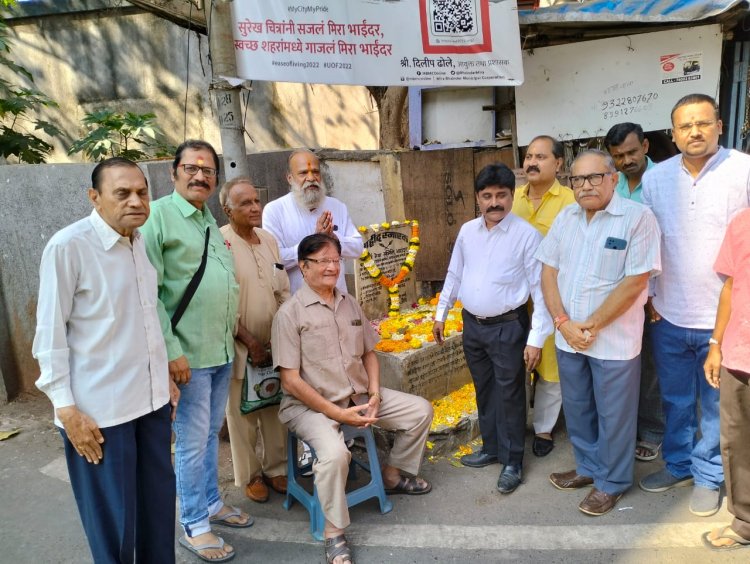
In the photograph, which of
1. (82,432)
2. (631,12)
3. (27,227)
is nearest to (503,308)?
(82,432)

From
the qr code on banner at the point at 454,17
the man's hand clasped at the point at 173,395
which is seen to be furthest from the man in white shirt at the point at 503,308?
the qr code on banner at the point at 454,17

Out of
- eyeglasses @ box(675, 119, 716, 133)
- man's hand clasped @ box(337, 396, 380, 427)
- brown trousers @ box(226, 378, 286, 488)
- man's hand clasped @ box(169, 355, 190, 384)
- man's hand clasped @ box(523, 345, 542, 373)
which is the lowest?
brown trousers @ box(226, 378, 286, 488)

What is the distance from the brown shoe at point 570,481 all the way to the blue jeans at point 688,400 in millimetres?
538

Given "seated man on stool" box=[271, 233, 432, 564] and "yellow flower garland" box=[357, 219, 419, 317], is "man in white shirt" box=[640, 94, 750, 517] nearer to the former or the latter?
"seated man on stool" box=[271, 233, 432, 564]

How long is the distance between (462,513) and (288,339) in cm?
152

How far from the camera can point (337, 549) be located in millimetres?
3104

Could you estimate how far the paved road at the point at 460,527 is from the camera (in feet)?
10.4

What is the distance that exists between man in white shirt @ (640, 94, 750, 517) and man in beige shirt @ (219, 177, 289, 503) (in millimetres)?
2316

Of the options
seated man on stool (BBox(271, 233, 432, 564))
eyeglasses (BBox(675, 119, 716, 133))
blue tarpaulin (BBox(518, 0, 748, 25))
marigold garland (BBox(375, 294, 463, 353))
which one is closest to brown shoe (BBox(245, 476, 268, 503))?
seated man on stool (BBox(271, 233, 432, 564))

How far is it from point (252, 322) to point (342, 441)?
3.00 ft

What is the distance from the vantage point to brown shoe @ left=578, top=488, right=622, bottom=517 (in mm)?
3435

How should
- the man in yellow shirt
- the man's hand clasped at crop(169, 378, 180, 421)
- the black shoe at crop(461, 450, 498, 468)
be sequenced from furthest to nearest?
the black shoe at crop(461, 450, 498, 468) → the man in yellow shirt → the man's hand clasped at crop(169, 378, 180, 421)

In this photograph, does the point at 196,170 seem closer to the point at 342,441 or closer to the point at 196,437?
the point at 196,437

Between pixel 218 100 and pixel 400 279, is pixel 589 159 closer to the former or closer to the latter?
pixel 400 279
